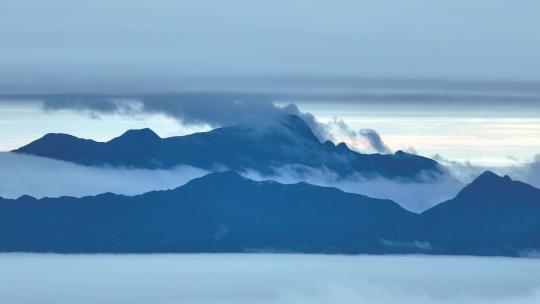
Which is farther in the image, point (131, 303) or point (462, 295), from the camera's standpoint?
point (462, 295)

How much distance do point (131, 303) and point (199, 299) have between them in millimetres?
12195

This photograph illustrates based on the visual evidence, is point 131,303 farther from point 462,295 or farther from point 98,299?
point 462,295

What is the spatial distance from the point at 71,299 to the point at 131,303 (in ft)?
38.6

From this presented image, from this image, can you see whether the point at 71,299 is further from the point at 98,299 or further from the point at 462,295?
the point at 462,295

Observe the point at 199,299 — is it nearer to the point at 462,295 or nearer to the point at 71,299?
the point at 71,299

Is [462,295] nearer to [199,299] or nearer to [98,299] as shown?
[199,299]

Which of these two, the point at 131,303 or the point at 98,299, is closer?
the point at 131,303

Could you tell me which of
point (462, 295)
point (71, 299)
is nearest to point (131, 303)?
point (71, 299)

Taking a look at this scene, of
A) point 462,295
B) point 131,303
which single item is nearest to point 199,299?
point 131,303

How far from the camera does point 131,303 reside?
18375cm

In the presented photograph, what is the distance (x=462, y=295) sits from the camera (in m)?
199

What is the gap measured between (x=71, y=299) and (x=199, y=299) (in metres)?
17.2

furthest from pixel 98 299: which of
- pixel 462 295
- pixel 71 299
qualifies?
pixel 462 295

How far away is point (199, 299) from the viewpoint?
192625 millimetres
